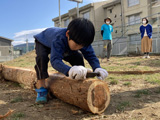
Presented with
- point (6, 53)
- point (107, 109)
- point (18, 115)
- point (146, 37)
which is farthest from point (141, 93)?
point (6, 53)

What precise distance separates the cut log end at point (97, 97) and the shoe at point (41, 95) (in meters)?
0.80

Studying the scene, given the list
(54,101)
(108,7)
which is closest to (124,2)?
(108,7)

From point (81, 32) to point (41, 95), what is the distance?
44.6 inches

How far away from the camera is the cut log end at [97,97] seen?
1.76 m

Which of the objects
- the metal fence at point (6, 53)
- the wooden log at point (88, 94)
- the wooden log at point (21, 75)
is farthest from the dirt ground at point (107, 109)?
the metal fence at point (6, 53)

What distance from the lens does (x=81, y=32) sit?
1.72m

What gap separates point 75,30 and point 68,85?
69 centimetres

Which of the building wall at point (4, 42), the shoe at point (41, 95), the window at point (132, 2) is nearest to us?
the shoe at point (41, 95)

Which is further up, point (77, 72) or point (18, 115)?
point (77, 72)

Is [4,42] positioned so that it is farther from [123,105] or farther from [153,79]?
[123,105]

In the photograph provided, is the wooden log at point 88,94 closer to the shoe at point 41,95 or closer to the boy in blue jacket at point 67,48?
the boy in blue jacket at point 67,48

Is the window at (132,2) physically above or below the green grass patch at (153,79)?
above

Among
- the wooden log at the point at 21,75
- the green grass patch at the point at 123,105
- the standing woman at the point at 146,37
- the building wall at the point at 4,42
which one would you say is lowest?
the green grass patch at the point at 123,105

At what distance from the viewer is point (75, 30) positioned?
5.73 ft
